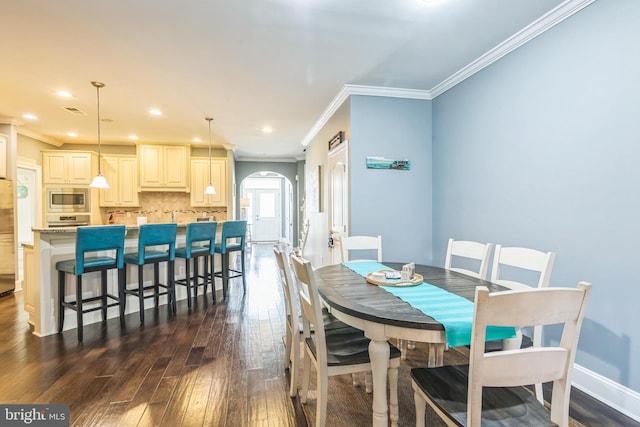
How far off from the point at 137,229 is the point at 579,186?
4055mm

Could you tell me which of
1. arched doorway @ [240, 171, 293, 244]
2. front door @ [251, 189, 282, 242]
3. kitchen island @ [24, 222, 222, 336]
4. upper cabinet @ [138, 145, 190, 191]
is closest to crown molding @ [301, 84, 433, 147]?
kitchen island @ [24, 222, 222, 336]

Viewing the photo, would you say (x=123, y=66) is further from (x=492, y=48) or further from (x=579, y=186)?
(x=579, y=186)

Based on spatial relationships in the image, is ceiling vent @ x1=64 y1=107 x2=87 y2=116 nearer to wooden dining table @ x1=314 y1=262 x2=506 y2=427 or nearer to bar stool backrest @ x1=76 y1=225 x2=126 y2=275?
bar stool backrest @ x1=76 y1=225 x2=126 y2=275

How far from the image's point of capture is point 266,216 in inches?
465

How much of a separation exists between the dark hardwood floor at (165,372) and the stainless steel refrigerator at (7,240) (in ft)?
4.25

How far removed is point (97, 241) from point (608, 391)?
4.06 meters

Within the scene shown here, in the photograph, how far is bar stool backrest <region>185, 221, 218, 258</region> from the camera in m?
3.75

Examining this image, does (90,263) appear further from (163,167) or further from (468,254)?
(163,167)

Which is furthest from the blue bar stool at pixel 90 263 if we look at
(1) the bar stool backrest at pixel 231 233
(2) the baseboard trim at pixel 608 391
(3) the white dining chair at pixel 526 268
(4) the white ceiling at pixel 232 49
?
(2) the baseboard trim at pixel 608 391

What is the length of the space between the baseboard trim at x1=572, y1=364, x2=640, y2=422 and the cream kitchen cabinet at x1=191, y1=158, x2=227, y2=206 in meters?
6.00

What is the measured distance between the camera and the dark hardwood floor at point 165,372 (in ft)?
6.06

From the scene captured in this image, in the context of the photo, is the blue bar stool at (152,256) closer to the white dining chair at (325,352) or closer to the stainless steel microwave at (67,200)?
the white dining chair at (325,352)

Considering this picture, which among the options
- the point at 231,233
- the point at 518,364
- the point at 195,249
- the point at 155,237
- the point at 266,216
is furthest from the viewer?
the point at 266,216

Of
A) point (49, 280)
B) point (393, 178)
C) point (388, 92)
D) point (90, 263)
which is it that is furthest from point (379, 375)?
point (49, 280)
